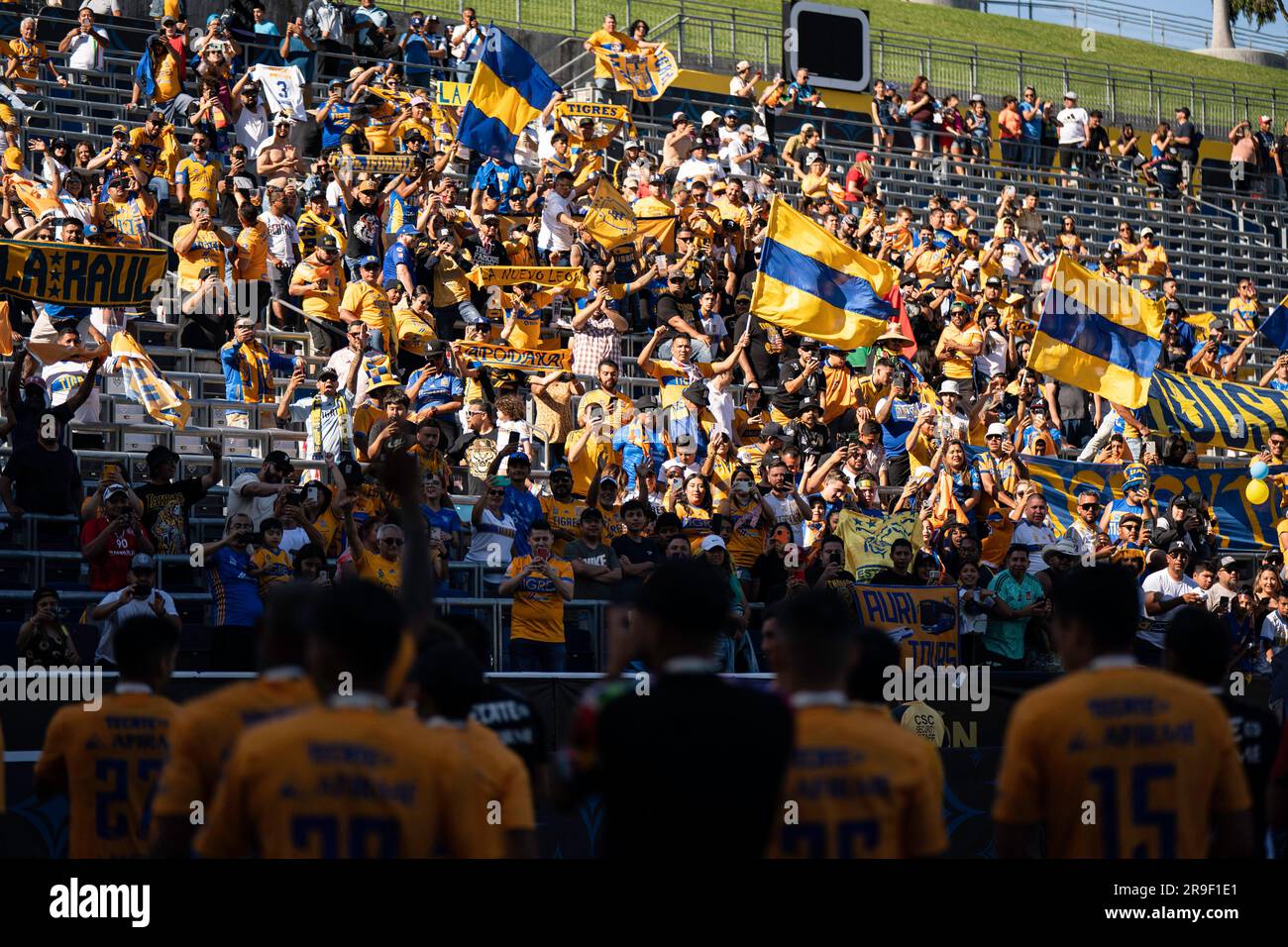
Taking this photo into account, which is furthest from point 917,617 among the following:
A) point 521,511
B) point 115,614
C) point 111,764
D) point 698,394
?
point 111,764

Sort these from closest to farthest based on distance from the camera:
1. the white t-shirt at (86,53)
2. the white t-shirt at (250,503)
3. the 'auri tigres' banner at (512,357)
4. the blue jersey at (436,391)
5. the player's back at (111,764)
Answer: the player's back at (111,764) < the white t-shirt at (250,503) < the blue jersey at (436,391) < the 'auri tigres' banner at (512,357) < the white t-shirt at (86,53)

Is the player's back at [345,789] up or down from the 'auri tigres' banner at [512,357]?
down

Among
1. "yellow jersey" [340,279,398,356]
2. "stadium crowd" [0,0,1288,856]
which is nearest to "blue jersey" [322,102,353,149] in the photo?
"stadium crowd" [0,0,1288,856]

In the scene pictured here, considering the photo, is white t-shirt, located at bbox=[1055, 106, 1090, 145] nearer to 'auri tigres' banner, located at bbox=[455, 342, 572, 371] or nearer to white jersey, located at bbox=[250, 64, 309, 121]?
white jersey, located at bbox=[250, 64, 309, 121]

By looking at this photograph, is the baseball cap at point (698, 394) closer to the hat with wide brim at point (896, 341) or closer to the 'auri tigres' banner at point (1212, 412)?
the hat with wide brim at point (896, 341)

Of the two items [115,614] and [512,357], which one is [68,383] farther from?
[115,614]

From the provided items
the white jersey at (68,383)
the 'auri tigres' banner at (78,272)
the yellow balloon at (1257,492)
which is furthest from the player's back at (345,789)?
the yellow balloon at (1257,492)

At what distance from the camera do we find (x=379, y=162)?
19859mm

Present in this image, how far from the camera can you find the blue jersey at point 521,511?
13570 mm

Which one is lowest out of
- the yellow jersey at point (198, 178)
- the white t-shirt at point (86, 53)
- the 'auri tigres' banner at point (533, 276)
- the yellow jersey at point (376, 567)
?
the yellow jersey at point (376, 567)

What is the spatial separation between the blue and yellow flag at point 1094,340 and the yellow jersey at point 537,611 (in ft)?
25.8

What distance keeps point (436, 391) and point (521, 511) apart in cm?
235

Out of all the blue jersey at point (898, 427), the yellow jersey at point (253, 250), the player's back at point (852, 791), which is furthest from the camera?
the blue jersey at point (898, 427)
